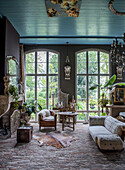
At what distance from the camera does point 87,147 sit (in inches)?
188

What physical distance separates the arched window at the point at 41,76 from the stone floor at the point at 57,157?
357cm

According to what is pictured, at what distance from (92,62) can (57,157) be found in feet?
18.8

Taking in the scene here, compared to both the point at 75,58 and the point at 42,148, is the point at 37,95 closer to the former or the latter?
the point at 75,58

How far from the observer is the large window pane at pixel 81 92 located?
27.8 ft

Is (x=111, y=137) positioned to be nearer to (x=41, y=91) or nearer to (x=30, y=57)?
(x=41, y=91)

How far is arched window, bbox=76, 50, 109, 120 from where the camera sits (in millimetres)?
8500

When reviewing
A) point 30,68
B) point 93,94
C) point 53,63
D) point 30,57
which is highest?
point 30,57

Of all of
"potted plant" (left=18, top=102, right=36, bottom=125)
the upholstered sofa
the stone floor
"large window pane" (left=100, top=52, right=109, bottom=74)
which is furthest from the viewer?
"large window pane" (left=100, top=52, right=109, bottom=74)

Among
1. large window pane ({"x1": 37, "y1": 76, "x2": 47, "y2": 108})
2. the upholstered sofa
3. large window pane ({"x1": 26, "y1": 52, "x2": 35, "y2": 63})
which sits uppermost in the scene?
large window pane ({"x1": 26, "y1": 52, "x2": 35, "y2": 63})

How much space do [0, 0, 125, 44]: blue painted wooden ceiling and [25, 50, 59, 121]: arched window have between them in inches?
44.3

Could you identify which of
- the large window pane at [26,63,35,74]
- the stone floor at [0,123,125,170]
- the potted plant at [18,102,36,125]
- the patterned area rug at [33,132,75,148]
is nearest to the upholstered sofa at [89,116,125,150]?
the stone floor at [0,123,125,170]

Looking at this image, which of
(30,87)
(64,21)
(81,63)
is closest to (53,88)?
(30,87)

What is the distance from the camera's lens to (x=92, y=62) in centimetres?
862

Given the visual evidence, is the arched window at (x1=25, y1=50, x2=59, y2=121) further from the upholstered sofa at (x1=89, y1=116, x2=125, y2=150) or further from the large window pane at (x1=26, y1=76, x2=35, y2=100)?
the upholstered sofa at (x1=89, y1=116, x2=125, y2=150)
